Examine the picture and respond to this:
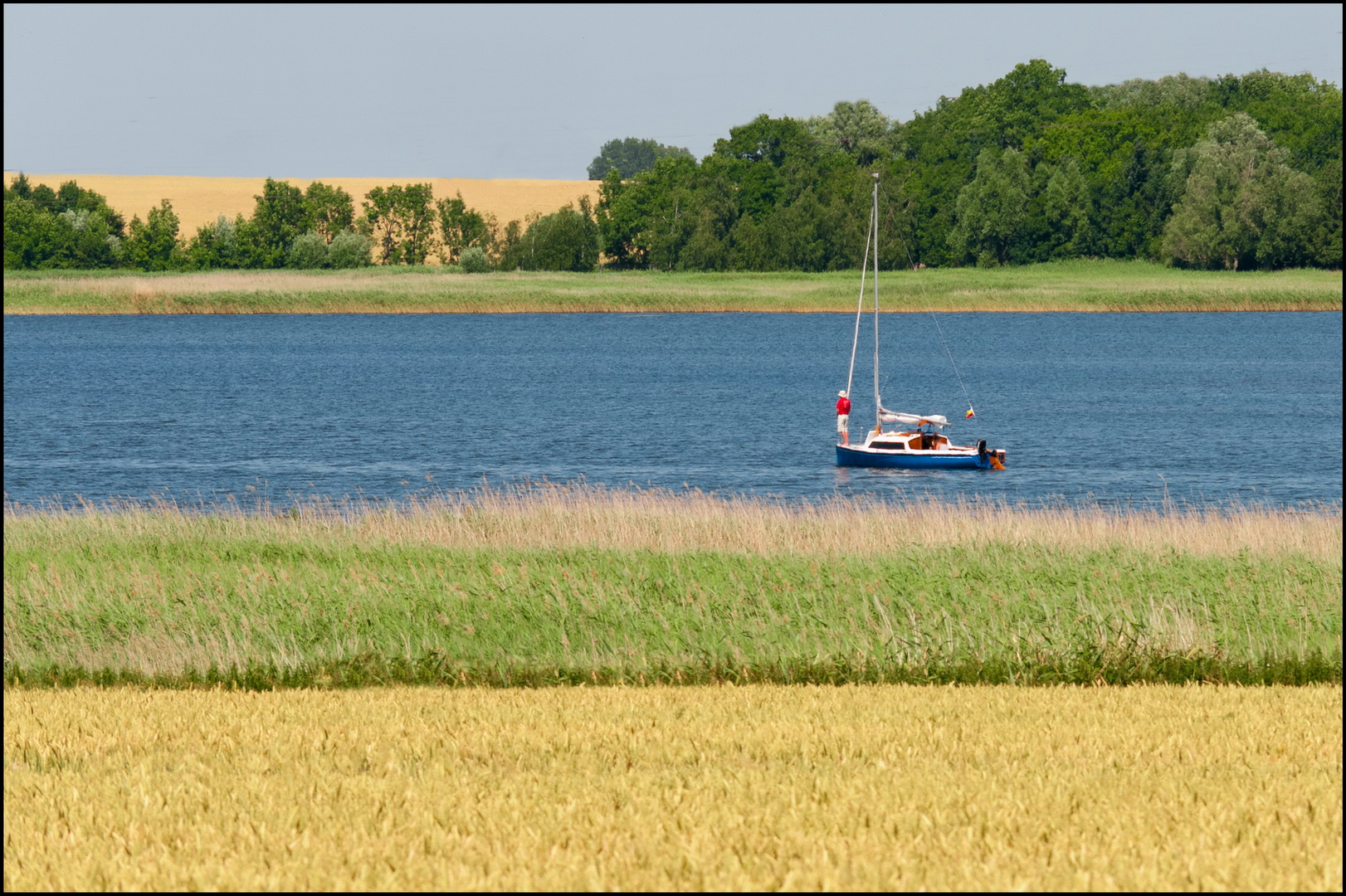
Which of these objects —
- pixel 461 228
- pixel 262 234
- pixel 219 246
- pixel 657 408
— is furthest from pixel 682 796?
pixel 461 228

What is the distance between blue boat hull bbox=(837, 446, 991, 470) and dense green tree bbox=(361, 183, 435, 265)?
117 meters

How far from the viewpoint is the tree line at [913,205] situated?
127m

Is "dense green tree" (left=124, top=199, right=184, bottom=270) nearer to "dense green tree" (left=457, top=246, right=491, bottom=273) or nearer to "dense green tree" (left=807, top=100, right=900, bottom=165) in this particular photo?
"dense green tree" (left=457, top=246, right=491, bottom=273)

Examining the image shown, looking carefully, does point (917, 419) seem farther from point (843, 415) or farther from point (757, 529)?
point (757, 529)

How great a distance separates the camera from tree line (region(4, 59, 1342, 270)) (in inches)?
5005

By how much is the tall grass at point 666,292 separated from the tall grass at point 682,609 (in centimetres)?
10085

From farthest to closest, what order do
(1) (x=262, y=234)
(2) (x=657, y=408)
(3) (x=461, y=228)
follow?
(3) (x=461, y=228) < (1) (x=262, y=234) < (2) (x=657, y=408)

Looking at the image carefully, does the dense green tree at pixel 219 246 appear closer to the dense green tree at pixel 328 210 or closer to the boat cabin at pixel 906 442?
the dense green tree at pixel 328 210

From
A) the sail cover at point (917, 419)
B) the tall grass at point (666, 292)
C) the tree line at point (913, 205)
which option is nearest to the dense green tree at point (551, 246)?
the tree line at point (913, 205)

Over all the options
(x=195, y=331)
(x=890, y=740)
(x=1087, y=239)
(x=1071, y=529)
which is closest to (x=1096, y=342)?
(x=1087, y=239)

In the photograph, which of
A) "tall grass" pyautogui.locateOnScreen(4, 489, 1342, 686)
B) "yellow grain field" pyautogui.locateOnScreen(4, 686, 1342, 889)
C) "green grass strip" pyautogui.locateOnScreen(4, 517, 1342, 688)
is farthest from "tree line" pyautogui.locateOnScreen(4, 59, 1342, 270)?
"yellow grain field" pyautogui.locateOnScreen(4, 686, 1342, 889)

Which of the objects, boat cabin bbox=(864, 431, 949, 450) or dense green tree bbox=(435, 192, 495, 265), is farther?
dense green tree bbox=(435, 192, 495, 265)

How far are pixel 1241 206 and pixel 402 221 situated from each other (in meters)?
85.6

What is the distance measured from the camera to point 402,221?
6250 inches
